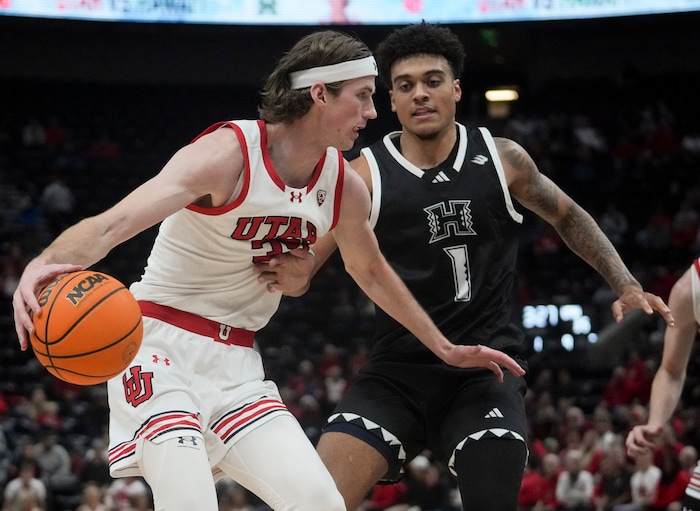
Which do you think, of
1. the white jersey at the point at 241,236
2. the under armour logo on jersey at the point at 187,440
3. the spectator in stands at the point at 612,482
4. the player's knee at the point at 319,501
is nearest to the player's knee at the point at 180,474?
the under armour logo on jersey at the point at 187,440

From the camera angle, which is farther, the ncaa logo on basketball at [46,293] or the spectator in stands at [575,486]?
the spectator in stands at [575,486]

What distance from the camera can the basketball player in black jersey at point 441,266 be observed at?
16.3ft

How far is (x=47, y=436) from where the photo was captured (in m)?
13.5

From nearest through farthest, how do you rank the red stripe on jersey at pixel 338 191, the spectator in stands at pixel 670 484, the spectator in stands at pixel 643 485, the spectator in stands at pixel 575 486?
the red stripe on jersey at pixel 338 191 → the spectator in stands at pixel 670 484 → the spectator in stands at pixel 643 485 → the spectator in stands at pixel 575 486

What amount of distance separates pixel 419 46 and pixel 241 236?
158 cm

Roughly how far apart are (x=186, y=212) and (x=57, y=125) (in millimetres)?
18183

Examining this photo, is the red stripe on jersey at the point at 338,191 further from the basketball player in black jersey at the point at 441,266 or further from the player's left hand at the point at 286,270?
the basketball player in black jersey at the point at 441,266

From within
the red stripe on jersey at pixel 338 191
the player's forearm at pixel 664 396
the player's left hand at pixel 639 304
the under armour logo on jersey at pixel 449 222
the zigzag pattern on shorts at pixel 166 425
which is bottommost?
the player's forearm at pixel 664 396

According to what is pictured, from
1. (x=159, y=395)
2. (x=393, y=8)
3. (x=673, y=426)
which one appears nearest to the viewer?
(x=159, y=395)

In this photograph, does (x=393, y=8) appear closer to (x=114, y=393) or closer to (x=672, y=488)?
(x=672, y=488)

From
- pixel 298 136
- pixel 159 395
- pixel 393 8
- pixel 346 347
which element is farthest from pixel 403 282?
→ pixel 393 8

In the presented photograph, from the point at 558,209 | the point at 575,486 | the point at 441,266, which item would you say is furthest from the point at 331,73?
the point at 575,486

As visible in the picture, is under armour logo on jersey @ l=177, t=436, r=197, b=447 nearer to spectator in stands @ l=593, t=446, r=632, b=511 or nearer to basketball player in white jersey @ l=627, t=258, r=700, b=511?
basketball player in white jersey @ l=627, t=258, r=700, b=511

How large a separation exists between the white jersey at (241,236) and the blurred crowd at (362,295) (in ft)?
16.7
